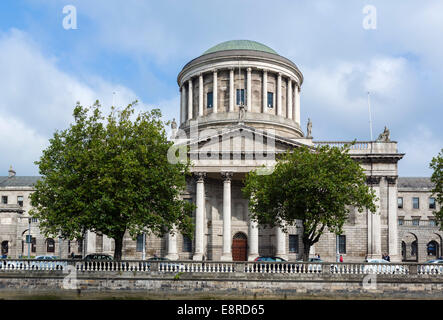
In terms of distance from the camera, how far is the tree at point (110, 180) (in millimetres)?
27734

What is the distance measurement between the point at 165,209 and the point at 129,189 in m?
3.34

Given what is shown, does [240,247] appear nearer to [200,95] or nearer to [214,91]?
[214,91]

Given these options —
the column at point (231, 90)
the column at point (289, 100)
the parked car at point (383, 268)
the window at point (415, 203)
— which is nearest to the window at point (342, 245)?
the column at point (289, 100)

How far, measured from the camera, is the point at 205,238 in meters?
47.2

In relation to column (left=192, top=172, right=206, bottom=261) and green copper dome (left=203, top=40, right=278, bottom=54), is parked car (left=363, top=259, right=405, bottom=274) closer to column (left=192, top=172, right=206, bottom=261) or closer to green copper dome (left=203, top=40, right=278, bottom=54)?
column (left=192, top=172, right=206, bottom=261)

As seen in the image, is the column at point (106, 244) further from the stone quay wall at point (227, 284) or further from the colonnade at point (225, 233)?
the stone quay wall at point (227, 284)

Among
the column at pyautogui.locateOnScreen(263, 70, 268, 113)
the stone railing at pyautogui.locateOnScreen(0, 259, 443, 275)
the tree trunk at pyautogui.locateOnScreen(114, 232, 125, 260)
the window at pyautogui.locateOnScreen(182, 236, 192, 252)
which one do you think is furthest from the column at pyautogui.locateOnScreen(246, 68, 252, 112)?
the stone railing at pyautogui.locateOnScreen(0, 259, 443, 275)

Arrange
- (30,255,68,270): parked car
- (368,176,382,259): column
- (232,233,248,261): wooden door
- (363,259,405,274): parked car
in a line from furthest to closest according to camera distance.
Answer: (232,233,248,261): wooden door → (368,176,382,259): column → (30,255,68,270): parked car → (363,259,405,274): parked car

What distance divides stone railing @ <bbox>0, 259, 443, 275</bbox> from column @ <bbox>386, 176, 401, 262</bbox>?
788 inches

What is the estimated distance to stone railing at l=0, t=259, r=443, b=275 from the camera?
26.0 meters

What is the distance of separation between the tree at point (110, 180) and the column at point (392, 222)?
2354 centimetres

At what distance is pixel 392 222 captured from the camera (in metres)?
45.9

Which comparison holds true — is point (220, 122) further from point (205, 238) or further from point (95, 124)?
point (95, 124)

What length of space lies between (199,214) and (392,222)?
18733 millimetres
